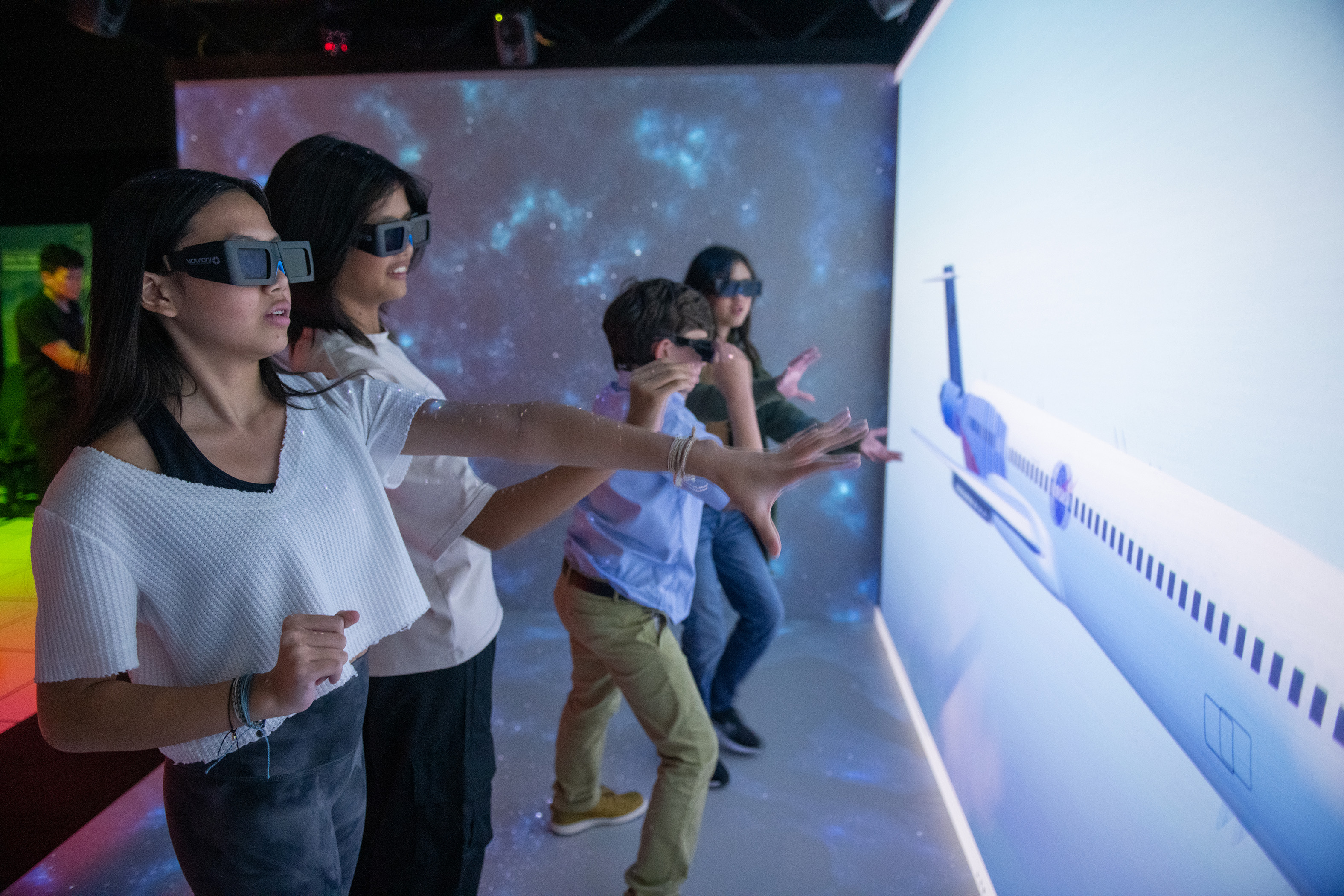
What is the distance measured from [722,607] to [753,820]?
25.2 inches

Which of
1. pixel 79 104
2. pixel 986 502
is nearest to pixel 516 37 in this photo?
pixel 79 104

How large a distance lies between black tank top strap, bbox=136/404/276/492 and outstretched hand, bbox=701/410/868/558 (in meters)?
0.59

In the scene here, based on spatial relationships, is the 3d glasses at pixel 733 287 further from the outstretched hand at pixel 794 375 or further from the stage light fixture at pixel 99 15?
the stage light fixture at pixel 99 15

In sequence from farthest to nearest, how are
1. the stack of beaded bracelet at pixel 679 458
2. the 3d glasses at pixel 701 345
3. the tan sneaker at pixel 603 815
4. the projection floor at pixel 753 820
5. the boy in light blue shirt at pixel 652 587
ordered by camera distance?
1. the tan sneaker at pixel 603 815
2. the projection floor at pixel 753 820
3. the 3d glasses at pixel 701 345
4. the boy in light blue shirt at pixel 652 587
5. the stack of beaded bracelet at pixel 679 458

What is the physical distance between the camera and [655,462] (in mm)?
1085

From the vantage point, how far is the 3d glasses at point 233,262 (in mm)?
1003

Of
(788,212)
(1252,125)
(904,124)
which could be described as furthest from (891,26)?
(1252,125)

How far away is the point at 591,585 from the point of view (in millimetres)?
1948

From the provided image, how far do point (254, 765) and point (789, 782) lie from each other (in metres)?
1.97

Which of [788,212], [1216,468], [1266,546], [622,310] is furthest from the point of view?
[788,212]

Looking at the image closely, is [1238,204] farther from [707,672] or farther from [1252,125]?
[707,672]

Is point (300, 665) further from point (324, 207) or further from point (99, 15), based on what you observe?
point (99, 15)

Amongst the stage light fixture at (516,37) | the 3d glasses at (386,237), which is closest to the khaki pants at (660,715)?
the 3d glasses at (386,237)

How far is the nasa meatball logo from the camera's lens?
5.00ft
